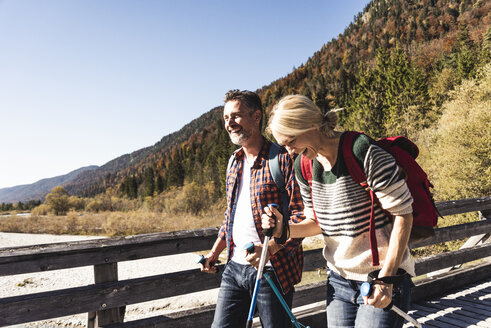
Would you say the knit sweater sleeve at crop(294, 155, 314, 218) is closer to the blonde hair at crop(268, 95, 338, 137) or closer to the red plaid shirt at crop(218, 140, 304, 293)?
the red plaid shirt at crop(218, 140, 304, 293)

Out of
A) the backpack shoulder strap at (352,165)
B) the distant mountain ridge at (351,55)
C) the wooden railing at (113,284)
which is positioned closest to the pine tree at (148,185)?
the distant mountain ridge at (351,55)

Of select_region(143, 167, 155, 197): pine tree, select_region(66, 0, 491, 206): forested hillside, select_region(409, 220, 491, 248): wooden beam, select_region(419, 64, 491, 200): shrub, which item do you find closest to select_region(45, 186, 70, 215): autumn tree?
select_region(66, 0, 491, 206): forested hillside

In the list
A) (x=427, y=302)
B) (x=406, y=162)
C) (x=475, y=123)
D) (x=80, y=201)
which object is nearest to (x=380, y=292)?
(x=406, y=162)

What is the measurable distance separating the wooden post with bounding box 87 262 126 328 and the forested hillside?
2051 centimetres

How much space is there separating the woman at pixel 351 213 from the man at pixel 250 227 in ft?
0.81

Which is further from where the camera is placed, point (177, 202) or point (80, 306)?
point (177, 202)

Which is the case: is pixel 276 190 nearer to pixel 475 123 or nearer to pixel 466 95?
pixel 475 123

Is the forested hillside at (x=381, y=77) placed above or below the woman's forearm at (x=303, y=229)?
above

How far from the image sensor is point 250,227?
76.9 inches

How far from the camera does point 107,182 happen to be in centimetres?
15912

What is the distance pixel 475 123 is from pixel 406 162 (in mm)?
20718

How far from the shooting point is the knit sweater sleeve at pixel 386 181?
1341mm

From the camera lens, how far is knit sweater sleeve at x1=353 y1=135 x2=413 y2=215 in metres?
1.34

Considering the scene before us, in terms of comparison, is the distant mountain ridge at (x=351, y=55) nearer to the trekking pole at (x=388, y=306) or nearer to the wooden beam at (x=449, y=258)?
the wooden beam at (x=449, y=258)
